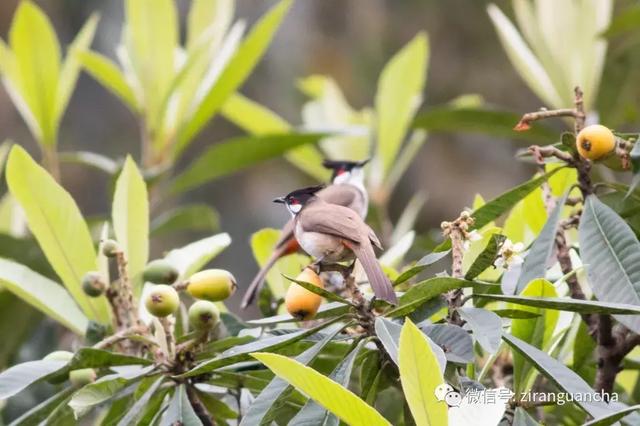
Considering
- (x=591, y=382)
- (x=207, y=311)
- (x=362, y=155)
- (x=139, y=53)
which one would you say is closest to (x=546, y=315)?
(x=591, y=382)

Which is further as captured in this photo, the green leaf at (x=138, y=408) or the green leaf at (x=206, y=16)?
the green leaf at (x=206, y=16)

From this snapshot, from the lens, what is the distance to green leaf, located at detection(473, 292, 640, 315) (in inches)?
38.0

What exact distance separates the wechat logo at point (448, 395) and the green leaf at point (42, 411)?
511mm

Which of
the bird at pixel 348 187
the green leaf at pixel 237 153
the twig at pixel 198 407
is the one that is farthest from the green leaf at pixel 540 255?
the green leaf at pixel 237 153

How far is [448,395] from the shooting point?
3.03 ft

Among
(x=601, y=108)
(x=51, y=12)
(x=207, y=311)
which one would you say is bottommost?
(x=207, y=311)

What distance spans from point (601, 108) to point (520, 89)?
317cm

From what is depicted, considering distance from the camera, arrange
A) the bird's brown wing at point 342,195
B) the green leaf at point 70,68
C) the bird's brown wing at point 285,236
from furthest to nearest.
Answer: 1. the bird's brown wing at point 342,195
2. the green leaf at point 70,68
3. the bird's brown wing at point 285,236

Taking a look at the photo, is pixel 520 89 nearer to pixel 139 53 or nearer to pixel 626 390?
pixel 139 53

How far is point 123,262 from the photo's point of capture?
1.26 metres

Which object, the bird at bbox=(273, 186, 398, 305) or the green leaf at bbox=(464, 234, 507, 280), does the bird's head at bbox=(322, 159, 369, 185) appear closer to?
the bird at bbox=(273, 186, 398, 305)

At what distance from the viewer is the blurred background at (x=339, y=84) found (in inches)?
226

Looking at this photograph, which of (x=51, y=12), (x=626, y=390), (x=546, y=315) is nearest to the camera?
(x=546, y=315)

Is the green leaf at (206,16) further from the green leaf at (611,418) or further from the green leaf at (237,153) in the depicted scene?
the green leaf at (611,418)
